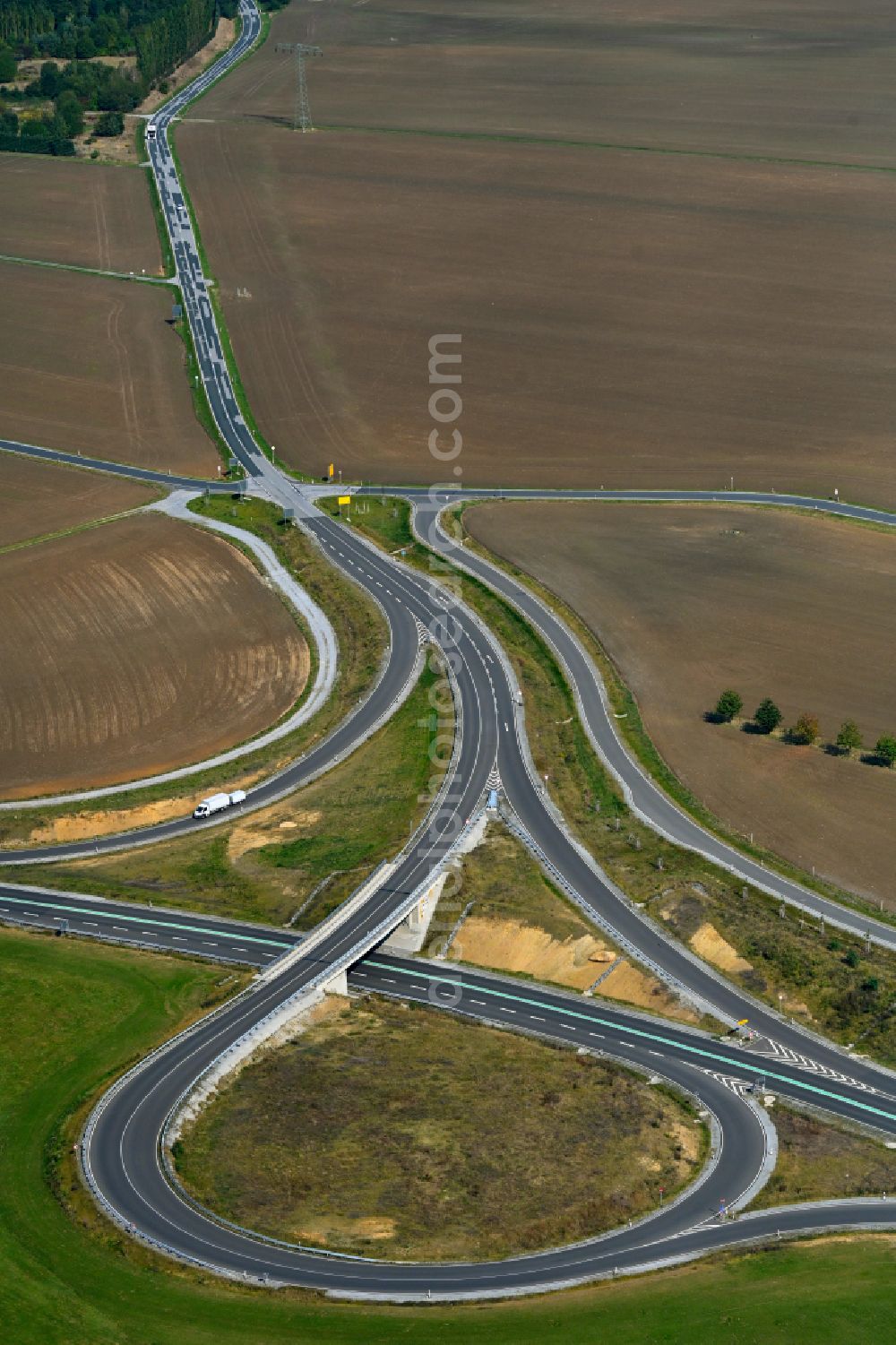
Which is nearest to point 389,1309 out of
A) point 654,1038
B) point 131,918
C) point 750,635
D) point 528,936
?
point 654,1038

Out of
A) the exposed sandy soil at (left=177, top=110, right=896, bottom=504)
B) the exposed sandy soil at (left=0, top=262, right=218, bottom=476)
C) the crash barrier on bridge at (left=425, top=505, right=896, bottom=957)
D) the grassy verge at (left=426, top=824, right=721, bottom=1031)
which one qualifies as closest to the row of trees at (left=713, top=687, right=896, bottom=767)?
the crash barrier on bridge at (left=425, top=505, right=896, bottom=957)

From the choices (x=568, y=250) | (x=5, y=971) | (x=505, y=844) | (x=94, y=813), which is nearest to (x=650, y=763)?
(x=505, y=844)

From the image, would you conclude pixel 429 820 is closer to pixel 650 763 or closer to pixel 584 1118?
pixel 650 763

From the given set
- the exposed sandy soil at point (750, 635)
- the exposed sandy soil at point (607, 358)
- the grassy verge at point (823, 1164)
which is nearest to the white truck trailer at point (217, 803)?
the exposed sandy soil at point (750, 635)

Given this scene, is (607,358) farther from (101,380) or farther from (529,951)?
(529,951)

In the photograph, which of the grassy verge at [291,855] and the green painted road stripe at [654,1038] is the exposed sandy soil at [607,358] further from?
the green painted road stripe at [654,1038]
